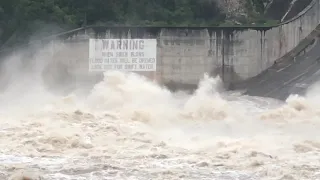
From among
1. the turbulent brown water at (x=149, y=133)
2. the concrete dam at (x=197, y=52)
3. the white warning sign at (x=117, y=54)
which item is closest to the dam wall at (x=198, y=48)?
the concrete dam at (x=197, y=52)

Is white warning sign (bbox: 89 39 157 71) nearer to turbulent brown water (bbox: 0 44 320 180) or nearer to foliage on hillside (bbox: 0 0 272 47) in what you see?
turbulent brown water (bbox: 0 44 320 180)

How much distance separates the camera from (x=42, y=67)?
22.4 meters

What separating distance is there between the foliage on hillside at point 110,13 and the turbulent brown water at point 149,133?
2392mm

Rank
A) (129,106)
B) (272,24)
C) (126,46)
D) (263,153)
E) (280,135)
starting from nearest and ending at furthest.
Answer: (263,153)
(280,135)
(129,106)
(126,46)
(272,24)

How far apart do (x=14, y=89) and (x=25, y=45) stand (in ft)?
5.51

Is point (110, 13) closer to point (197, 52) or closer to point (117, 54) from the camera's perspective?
point (117, 54)

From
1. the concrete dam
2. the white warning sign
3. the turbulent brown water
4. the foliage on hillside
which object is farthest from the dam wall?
the foliage on hillside

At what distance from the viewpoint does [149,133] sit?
15.7m

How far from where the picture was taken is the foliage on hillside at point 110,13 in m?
24.4

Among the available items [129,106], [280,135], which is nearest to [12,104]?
[129,106]

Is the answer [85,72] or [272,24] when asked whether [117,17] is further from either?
[272,24]

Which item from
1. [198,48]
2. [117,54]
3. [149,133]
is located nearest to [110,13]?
[117,54]

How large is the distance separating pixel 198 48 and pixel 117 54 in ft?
9.84

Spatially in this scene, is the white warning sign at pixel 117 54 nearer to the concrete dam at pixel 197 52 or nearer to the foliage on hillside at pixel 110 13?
the concrete dam at pixel 197 52
